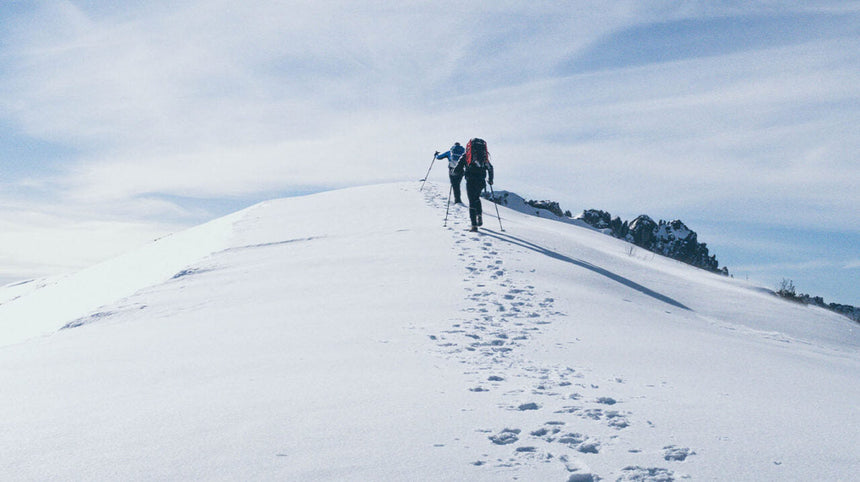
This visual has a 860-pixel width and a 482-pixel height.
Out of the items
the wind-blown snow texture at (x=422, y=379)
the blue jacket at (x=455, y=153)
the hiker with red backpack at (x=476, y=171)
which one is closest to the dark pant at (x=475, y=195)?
A: the hiker with red backpack at (x=476, y=171)

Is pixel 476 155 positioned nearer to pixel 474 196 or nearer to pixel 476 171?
pixel 476 171

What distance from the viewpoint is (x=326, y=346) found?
571 centimetres

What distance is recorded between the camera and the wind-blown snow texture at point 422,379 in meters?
3.41

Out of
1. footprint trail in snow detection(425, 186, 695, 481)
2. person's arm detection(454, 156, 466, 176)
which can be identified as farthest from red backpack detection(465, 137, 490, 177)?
footprint trail in snow detection(425, 186, 695, 481)

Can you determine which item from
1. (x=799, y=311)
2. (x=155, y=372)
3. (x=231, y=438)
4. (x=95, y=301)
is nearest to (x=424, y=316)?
(x=155, y=372)

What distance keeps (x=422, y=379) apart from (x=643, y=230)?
57327 mm

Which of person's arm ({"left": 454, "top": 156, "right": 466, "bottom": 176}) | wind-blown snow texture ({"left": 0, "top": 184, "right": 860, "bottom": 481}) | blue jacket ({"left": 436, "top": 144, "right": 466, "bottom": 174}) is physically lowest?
wind-blown snow texture ({"left": 0, "top": 184, "right": 860, "bottom": 481})

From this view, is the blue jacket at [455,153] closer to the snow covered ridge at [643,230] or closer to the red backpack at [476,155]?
the red backpack at [476,155]

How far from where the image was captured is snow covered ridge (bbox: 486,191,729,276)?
27.1 meters

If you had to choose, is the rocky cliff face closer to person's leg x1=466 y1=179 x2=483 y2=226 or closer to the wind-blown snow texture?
person's leg x1=466 y1=179 x2=483 y2=226

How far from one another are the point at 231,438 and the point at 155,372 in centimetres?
189

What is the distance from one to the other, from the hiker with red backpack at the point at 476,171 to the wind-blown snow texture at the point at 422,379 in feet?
9.07

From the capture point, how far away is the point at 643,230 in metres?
58.2

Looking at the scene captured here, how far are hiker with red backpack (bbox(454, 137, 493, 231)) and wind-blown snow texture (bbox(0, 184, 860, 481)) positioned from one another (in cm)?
276
